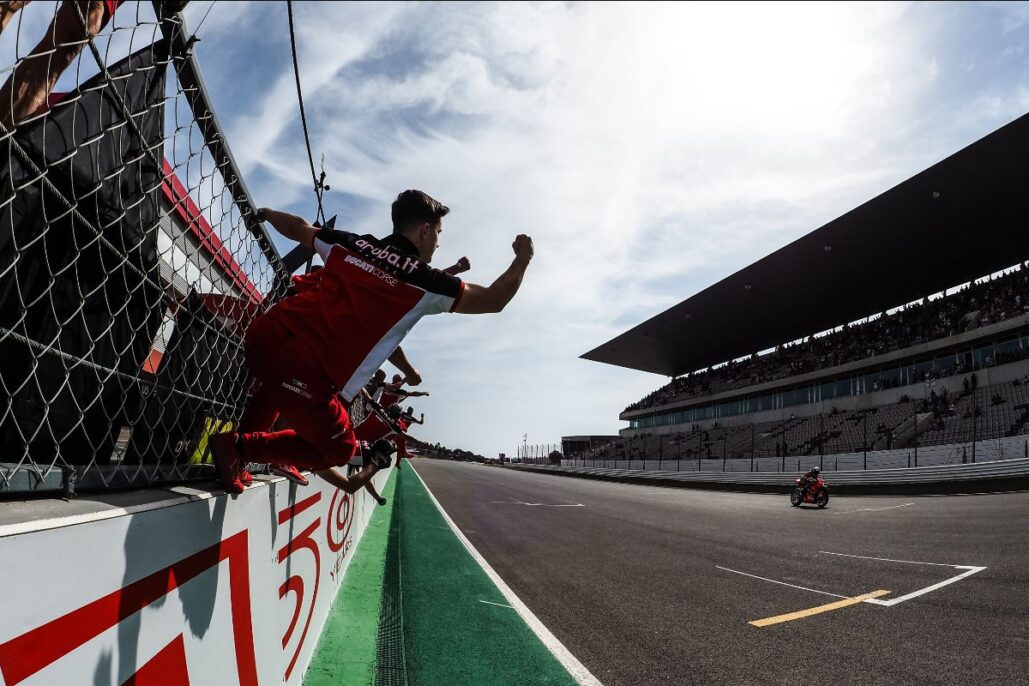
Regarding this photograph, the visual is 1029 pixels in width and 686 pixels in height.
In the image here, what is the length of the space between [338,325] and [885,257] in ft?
112

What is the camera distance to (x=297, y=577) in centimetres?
276

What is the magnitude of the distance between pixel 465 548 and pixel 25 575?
7389 millimetres

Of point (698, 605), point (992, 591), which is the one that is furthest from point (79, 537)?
point (992, 591)

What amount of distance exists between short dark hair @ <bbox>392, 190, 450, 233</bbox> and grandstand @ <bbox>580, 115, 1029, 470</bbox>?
2493 centimetres

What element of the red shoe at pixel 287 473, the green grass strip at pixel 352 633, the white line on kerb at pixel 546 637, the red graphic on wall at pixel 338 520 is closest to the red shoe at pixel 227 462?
the red shoe at pixel 287 473

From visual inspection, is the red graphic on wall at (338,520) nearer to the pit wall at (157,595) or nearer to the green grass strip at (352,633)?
the green grass strip at (352,633)

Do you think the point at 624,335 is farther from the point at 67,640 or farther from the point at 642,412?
the point at 67,640

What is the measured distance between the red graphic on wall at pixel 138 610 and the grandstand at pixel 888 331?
25322 mm

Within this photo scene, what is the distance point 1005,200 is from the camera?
944 inches

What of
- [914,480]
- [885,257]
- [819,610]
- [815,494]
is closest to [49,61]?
[819,610]

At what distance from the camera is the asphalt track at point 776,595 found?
349cm

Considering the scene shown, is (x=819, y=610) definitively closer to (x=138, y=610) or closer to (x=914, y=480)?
(x=138, y=610)

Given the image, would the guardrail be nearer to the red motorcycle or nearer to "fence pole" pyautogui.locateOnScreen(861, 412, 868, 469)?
"fence pole" pyautogui.locateOnScreen(861, 412, 868, 469)

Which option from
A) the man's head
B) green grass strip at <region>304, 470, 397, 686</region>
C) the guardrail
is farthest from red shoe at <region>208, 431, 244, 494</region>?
the guardrail
